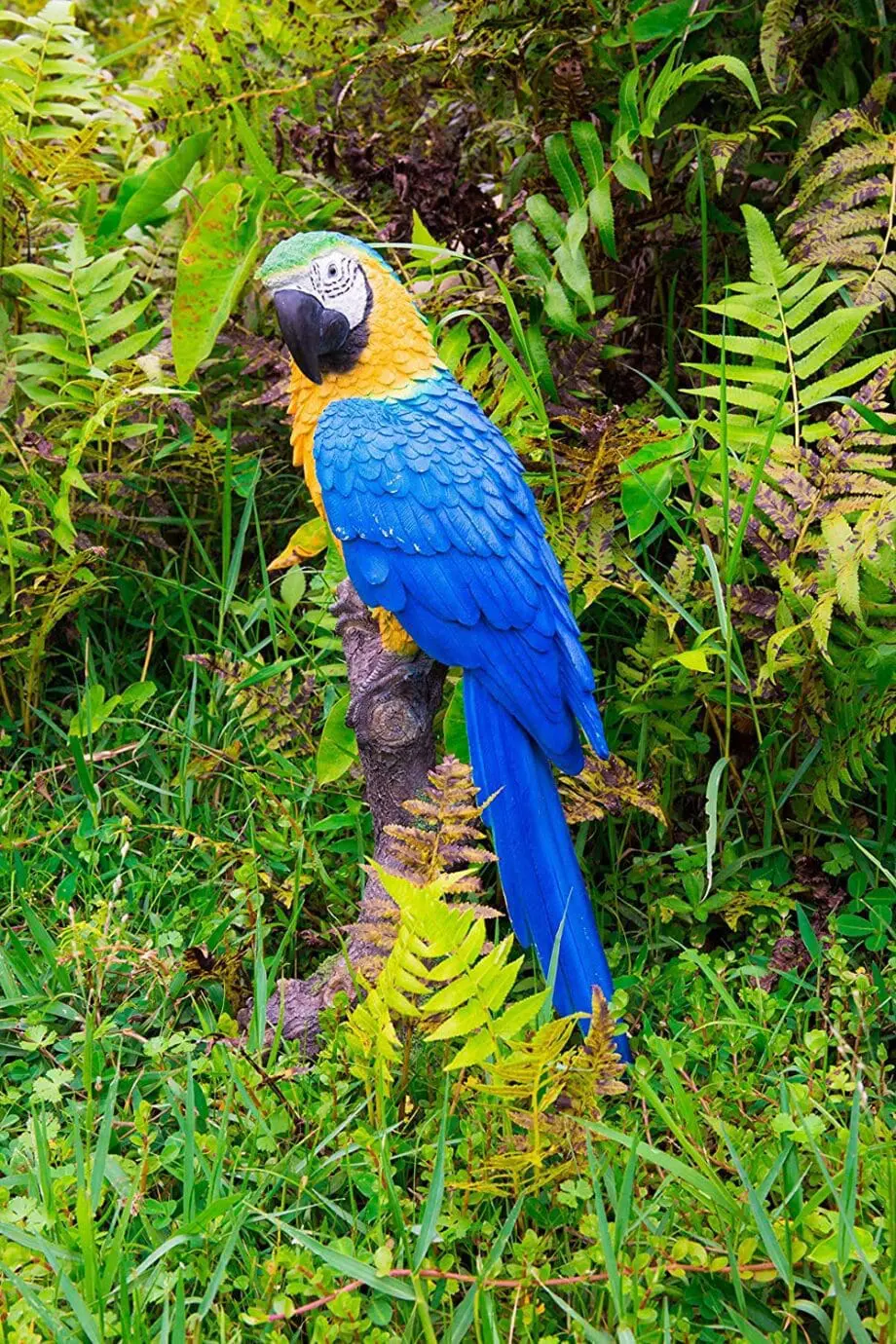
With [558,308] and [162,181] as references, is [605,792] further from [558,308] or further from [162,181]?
[162,181]

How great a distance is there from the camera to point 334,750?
2.43 m

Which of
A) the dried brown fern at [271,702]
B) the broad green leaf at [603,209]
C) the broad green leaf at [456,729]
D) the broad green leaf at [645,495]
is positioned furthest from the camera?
the dried brown fern at [271,702]

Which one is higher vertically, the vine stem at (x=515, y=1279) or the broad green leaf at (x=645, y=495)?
the broad green leaf at (x=645, y=495)

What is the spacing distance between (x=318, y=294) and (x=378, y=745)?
28.2 inches

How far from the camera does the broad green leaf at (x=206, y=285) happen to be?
2.69 m

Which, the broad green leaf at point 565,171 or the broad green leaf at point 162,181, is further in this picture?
the broad green leaf at point 162,181

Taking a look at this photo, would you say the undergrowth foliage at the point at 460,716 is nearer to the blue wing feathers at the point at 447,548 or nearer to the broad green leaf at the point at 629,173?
the broad green leaf at the point at 629,173

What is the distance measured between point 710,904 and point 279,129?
196cm

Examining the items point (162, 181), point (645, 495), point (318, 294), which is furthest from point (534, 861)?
point (162, 181)

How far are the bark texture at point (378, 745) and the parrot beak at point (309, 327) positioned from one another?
0.38m

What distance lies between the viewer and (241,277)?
2695 millimetres

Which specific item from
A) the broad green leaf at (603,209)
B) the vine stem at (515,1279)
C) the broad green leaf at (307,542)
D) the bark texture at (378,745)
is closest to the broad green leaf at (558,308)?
the broad green leaf at (603,209)

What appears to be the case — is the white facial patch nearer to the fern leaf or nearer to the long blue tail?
the long blue tail

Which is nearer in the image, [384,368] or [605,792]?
[384,368]
